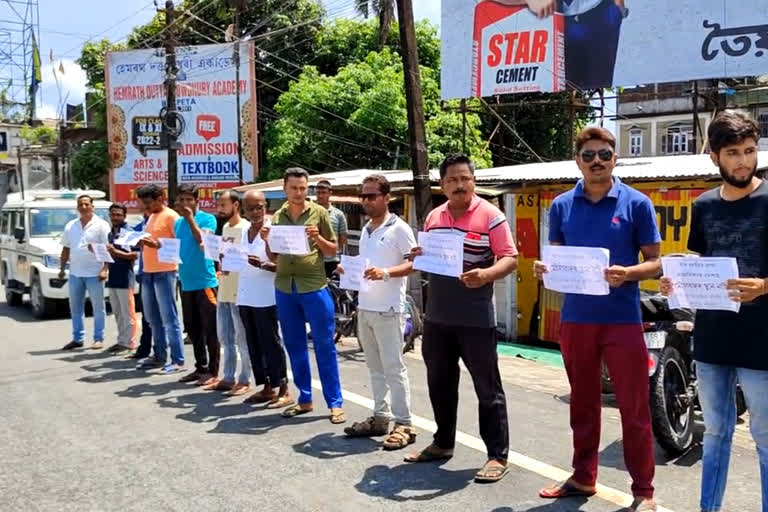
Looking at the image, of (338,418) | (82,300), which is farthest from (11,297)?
(338,418)

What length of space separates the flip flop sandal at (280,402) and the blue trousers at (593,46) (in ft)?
33.0

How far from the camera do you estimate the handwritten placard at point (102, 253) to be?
9594 millimetres

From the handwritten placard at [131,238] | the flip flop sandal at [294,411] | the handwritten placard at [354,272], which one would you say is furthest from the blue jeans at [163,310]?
the handwritten placard at [354,272]

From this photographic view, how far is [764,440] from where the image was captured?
361cm

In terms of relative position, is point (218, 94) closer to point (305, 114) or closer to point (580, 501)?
point (305, 114)

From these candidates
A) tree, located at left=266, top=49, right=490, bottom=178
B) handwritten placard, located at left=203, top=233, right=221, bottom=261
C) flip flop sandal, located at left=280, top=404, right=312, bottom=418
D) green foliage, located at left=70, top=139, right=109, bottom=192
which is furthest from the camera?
green foliage, located at left=70, top=139, right=109, bottom=192

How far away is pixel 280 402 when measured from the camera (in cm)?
685

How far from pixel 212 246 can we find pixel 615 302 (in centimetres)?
432

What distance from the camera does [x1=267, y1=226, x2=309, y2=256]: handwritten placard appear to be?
241 inches

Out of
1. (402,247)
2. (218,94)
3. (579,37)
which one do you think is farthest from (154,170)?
(402,247)

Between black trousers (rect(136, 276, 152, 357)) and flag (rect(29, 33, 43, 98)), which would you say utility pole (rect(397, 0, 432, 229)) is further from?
flag (rect(29, 33, 43, 98))

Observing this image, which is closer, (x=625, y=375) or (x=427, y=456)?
(x=625, y=375)

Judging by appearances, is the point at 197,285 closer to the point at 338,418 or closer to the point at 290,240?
the point at 290,240

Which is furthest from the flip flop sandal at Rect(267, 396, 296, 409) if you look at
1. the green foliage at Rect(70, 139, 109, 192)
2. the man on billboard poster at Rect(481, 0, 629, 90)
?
the green foliage at Rect(70, 139, 109, 192)
